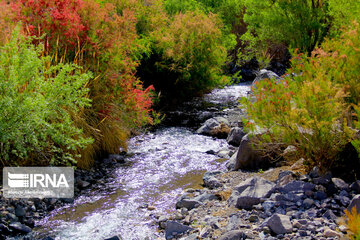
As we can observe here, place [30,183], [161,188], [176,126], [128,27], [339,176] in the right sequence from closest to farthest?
[339,176], [30,183], [161,188], [128,27], [176,126]

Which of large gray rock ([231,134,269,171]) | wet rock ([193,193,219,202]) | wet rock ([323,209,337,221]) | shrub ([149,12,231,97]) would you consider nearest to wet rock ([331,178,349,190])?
wet rock ([323,209,337,221])

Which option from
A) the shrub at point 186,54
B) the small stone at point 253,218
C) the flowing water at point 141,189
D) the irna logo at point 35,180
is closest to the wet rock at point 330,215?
the small stone at point 253,218

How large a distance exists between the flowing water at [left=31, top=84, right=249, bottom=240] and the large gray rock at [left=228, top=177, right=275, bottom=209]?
109 centimetres

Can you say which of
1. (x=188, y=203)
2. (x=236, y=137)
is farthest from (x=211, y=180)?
(x=236, y=137)

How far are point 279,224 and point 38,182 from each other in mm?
4039

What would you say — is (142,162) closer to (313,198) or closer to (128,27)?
(128,27)

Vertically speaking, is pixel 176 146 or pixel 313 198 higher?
pixel 313 198

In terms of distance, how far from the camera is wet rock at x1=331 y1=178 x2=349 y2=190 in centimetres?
439

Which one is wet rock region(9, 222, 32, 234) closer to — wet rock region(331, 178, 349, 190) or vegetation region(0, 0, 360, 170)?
vegetation region(0, 0, 360, 170)

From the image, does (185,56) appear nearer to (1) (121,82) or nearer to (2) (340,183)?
(1) (121,82)

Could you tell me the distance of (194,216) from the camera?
16.1ft

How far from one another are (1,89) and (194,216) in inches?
126

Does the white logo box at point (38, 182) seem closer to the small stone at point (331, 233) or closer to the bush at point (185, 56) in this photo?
the small stone at point (331, 233)

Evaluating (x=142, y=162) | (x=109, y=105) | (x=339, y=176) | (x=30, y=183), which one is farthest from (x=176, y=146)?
(x=339, y=176)
